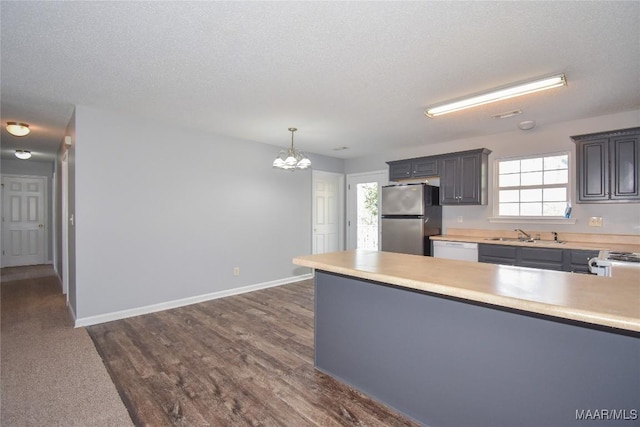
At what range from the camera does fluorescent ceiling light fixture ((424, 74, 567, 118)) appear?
2.46 meters

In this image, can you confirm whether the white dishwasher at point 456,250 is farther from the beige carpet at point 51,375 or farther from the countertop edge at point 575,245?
the beige carpet at point 51,375

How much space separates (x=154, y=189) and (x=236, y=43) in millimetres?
2537

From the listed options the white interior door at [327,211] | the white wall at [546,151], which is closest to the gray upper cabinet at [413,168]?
the white wall at [546,151]

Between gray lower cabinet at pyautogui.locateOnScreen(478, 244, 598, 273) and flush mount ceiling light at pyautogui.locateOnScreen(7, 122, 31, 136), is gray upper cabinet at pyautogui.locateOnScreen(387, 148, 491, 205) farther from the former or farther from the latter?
flush mount ceiling light at pyautogui.locateOnScreen(7, 122, 31, 136)

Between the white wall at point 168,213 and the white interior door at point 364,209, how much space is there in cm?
156

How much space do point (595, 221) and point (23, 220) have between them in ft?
35.2

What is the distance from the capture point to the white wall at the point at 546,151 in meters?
3.52

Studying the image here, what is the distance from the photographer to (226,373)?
2.40 metres

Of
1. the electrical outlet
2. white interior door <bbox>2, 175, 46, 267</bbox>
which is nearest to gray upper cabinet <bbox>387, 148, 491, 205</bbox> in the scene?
the electrical outlet

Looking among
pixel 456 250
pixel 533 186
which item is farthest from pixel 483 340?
pixel 533 186

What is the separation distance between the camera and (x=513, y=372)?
58.0 inches

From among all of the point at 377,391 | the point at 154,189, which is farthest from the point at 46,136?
the point at 377,391

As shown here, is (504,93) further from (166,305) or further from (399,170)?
(166,305)

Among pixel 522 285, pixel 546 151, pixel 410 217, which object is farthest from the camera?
pixel 410 217
